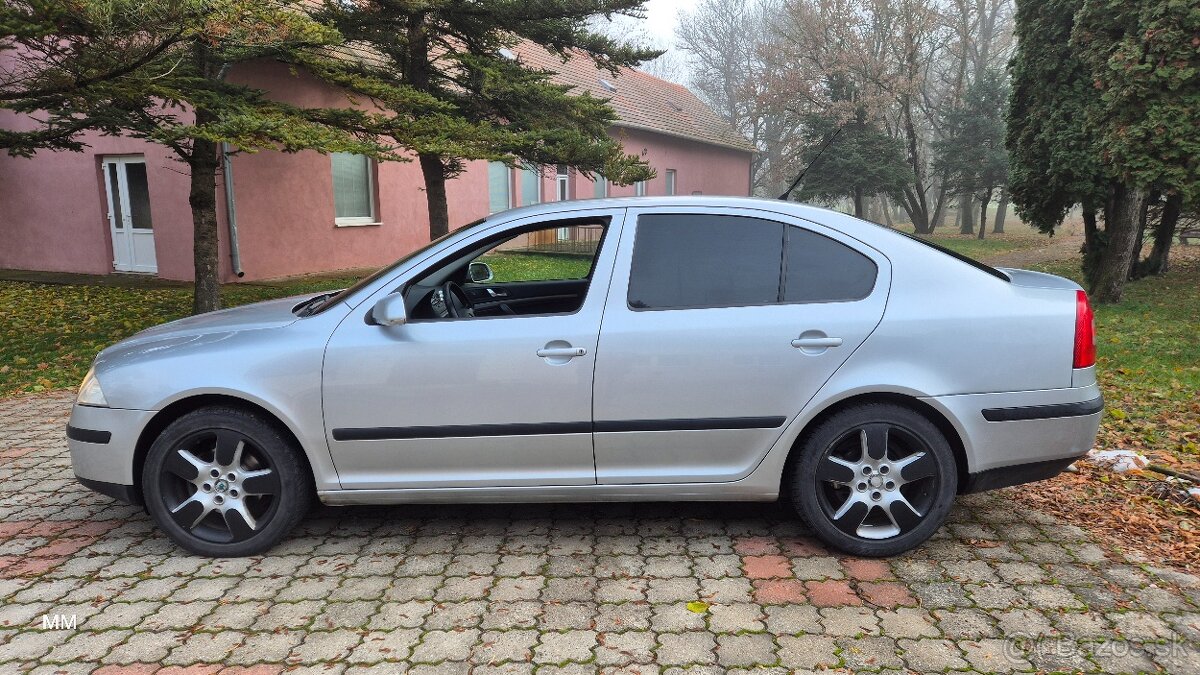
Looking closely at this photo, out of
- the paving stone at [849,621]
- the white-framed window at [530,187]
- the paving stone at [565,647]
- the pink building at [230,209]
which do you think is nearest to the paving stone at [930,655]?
the paving stone at [849,621]

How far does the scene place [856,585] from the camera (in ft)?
10.4

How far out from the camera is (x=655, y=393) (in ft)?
10.7

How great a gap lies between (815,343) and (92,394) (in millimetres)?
3174

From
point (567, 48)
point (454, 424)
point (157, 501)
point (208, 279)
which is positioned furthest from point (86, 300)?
point (454, 424)

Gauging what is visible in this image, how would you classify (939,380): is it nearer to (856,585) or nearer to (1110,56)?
(856,585)

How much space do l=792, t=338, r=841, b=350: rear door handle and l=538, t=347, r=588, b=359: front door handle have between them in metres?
0.89

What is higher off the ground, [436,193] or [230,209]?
[436,193]

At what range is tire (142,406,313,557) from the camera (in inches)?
132

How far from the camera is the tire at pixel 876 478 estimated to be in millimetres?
3283

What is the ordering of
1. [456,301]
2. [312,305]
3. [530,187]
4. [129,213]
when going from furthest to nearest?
[530,187] < [129,213] < [456,301] < [312,305]

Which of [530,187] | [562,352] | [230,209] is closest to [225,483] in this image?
[562,352]

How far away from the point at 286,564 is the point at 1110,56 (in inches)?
367

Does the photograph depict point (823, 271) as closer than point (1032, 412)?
No

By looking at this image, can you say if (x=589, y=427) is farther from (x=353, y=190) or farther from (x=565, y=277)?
(x=353, y=190)
